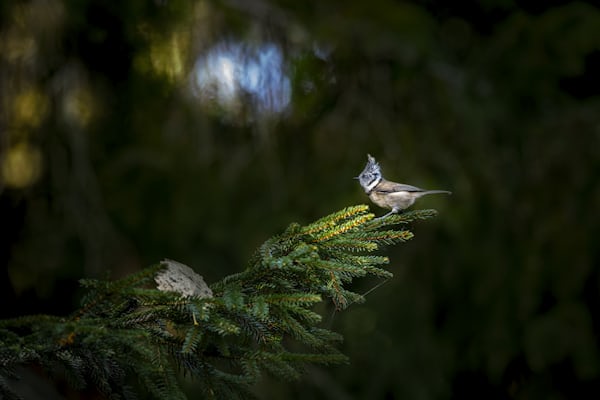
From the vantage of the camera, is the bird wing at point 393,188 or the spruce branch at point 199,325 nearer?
the spruce branch at point 199,325

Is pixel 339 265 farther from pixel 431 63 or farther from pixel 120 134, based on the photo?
pixel 120 134

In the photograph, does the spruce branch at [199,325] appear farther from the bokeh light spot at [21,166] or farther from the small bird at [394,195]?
the bokeh light spot at [21,166]

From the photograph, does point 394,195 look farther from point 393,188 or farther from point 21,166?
point 21,166

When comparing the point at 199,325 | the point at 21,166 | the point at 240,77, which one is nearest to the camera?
the point at 199,325

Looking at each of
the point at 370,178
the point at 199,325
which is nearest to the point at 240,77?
the point at 370,178

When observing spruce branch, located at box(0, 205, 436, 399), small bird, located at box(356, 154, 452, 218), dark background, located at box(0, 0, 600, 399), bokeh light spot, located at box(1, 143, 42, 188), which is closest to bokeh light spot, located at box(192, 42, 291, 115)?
dark background, located at box(0, 0, 600, 399)

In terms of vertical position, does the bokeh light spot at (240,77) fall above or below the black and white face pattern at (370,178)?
above

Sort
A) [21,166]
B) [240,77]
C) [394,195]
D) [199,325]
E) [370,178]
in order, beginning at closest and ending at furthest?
[199,325] → [394,195] → [370,178] → [240,77] → [21,166]

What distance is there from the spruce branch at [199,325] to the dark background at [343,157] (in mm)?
1676

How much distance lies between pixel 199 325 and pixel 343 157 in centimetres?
215

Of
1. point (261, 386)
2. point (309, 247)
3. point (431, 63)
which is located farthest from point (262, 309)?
point (431, 63)

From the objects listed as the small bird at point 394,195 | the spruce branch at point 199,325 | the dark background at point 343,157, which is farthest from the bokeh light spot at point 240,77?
the spruce branch at point 199,325

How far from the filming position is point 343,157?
3.29m

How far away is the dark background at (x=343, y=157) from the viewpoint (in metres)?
3.06
